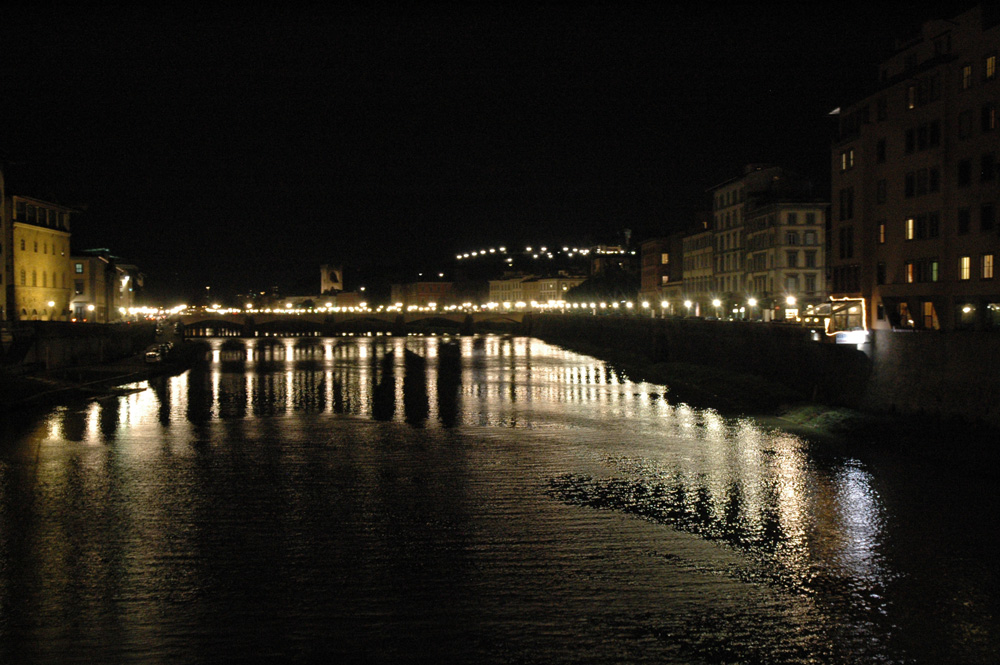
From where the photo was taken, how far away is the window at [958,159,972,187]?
3381cm

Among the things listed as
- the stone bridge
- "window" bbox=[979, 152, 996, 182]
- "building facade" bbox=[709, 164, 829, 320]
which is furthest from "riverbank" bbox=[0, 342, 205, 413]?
the stone bridge

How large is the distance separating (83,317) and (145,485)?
63025mm

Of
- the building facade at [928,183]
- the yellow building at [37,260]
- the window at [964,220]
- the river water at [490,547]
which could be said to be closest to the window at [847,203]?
the building facade at [928,183]

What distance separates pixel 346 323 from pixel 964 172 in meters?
111

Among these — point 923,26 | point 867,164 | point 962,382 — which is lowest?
point 962,382

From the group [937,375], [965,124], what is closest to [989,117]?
[965,124]

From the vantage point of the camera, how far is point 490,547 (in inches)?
634

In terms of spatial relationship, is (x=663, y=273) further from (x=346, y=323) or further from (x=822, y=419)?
(x=822, y=419)

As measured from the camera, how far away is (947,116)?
35000mm

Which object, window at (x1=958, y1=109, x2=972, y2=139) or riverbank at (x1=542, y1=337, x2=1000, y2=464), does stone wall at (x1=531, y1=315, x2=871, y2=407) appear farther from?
window at (x1=958, y1=109, x2=972, y2=139)

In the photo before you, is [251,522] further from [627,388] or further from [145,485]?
[627,388]

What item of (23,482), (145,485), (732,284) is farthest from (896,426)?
(732,284)

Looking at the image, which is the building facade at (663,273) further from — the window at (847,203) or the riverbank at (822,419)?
the window at (847,203)

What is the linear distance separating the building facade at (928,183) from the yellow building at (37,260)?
5183 cm
